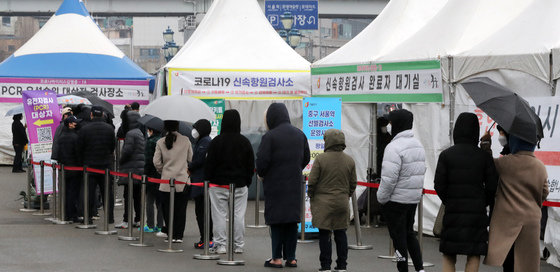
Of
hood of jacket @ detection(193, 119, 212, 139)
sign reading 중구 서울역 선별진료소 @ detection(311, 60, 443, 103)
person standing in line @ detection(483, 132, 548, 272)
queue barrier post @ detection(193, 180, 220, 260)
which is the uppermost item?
sign reading 중구 서울역 선별진료소 @ detection(311, 60, 443, 103)

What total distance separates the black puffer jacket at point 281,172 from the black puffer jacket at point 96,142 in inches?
188

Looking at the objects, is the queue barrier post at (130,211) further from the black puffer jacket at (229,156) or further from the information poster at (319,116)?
the information poster at (319,116)

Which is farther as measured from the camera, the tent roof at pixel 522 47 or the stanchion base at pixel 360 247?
the stanchion base at pixel 360 247

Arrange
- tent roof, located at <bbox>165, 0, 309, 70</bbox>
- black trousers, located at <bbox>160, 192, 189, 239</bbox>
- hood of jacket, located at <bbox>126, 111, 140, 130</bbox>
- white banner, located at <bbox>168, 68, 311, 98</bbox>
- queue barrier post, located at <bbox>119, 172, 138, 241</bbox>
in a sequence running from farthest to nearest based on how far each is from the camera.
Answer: tent roof, located at <bbox>165, 0, 309, 70</bbox>, white banner, located at <bbox>168, 68, 311, 98</bbox>, hood of jacket, located at <bbox>126, 111, 140, 130</bbox>, queue barrier post, located at <bbox>119, 172, 138, 241</bbox>, black trousers, located at <bbox>160, 192, 189, 239</bbox>

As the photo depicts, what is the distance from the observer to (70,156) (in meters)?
15.6

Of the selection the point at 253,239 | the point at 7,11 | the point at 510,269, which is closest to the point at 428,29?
the point at 253,239

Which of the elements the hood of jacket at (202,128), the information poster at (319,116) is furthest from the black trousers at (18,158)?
the hood of jacket at (202,128)

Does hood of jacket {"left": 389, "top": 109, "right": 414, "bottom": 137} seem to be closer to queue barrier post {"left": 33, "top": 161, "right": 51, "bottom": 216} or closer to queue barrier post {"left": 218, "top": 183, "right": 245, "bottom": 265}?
queue barrier post {"left": 218, "top": 183, "right": 245, "bottom": 265}

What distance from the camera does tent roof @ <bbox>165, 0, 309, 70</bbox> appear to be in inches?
776

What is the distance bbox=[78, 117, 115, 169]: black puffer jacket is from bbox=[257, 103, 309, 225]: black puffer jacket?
4.78 metres

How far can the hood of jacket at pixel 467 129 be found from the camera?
27.5ft

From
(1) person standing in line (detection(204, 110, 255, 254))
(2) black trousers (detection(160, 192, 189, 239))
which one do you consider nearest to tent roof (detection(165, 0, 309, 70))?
(2) black trousers (detection(160, 192, 189, 239))

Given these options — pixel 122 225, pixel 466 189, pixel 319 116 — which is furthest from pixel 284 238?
pixel 122 225

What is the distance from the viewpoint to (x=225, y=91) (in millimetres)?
19406
